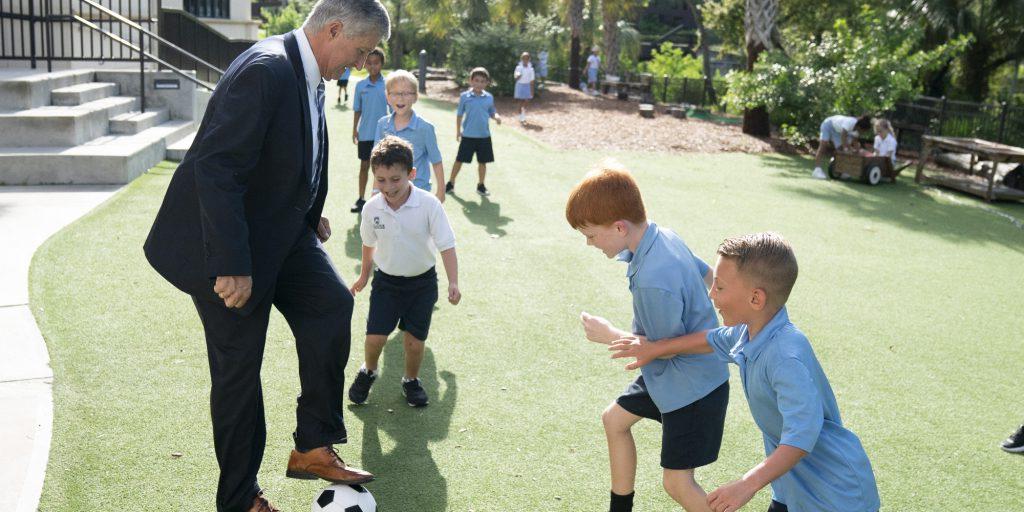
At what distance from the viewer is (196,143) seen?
124 inches

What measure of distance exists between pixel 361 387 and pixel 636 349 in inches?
88.5

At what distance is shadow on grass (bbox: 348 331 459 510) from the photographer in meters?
3.91

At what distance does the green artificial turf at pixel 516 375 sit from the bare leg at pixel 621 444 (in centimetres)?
40

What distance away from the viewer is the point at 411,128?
7.36 meters

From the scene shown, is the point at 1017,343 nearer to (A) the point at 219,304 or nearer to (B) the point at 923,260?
(B) the point at 923,260

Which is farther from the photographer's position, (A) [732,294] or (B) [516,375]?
(B) [516,375]

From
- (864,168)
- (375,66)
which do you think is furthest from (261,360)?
(864,168)

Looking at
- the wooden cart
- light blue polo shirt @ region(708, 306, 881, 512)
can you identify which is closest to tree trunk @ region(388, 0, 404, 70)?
the wooden cart

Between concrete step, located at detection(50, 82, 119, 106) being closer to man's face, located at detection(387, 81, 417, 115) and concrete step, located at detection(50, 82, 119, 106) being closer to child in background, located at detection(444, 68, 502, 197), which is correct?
child in background, located at detection(444, 68, 502, 197)

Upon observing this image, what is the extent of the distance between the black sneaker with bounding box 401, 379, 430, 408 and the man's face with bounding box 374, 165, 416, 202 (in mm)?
1022

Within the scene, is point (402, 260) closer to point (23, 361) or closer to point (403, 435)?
point (403, 435)

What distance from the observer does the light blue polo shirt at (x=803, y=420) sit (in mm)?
2613

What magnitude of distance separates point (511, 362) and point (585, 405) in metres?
0.77

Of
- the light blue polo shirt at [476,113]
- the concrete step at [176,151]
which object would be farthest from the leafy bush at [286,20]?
the light blue polo shirt at [476,113]
